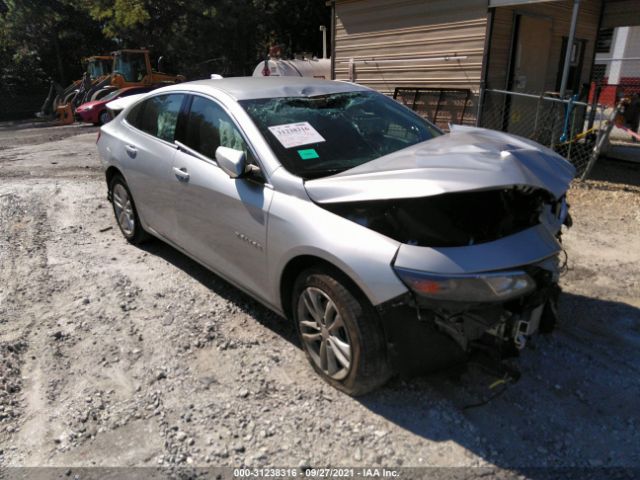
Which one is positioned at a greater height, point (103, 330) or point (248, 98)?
point (248, 98)

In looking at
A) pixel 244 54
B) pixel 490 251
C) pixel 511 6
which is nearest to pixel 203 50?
pixel 244 54

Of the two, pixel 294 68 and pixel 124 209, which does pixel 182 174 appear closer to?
pixel 124 209

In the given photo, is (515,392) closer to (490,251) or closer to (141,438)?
(490,251)

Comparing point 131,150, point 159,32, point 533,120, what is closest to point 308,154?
point 131,150

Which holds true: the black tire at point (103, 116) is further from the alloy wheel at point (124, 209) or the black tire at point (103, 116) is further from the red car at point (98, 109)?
the alloy wheel at point (124, 209)

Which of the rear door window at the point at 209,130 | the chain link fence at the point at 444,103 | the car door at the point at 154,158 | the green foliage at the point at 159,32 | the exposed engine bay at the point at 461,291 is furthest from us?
the green foliage at the point at 159,32

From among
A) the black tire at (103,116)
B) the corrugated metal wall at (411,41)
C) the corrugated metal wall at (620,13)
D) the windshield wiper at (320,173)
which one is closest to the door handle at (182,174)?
the windshield wiper at (320,173)

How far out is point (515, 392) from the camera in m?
2.79

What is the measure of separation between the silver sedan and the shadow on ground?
0.98 feet

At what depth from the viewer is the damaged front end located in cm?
228

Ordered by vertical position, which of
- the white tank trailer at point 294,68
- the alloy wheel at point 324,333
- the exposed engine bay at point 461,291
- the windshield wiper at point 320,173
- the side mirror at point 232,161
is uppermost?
the white tank trailer at point 294,68

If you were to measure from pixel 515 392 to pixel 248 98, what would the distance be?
8.27ft

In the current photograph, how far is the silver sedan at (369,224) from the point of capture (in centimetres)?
233

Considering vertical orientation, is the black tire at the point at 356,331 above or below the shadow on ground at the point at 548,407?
above
